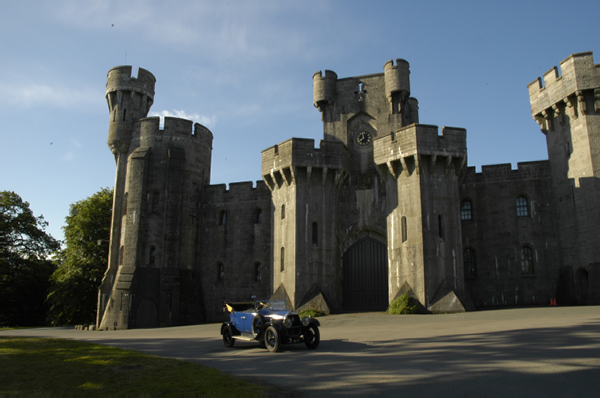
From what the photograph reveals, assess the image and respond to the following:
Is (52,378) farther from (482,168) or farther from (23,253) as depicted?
(23,253)

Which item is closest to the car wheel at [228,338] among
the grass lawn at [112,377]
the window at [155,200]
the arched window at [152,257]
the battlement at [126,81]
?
the grass lawn at [112,377]

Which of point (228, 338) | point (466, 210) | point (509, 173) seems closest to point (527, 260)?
point (466, 210)

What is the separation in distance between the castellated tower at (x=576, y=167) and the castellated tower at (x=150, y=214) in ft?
70.4

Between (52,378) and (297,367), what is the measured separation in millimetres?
5054

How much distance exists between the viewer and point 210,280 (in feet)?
101

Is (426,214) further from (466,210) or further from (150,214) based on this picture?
(150,214)

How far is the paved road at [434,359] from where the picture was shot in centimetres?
767

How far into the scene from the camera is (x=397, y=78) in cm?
2898

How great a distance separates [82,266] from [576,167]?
107 feet

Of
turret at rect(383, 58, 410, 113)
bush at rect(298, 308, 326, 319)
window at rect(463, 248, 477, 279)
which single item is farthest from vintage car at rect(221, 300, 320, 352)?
turret at rect(383, 58, 410, 113)

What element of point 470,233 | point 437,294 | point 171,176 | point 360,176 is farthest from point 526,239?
point 171,176

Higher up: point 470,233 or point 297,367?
point 470,233

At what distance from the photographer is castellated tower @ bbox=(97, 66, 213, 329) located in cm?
2770

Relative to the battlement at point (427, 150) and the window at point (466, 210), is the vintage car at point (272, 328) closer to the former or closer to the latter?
the battlement at point (427, 150)
